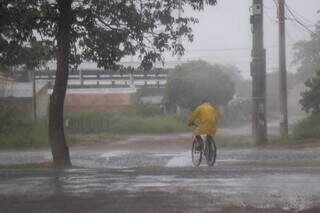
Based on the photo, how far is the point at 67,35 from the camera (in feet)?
55.7

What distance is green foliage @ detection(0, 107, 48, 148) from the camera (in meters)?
28.7

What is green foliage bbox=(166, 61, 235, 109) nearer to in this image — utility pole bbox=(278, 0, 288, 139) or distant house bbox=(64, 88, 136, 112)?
distant house bbox=(64, 88, 136, 112)

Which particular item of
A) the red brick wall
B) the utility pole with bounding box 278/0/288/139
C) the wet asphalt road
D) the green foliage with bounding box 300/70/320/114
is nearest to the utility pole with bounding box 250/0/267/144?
the utility pole with bounding box 278/0/288/139

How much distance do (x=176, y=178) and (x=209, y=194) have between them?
2.33 m

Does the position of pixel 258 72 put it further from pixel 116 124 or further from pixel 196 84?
pixel 196 84

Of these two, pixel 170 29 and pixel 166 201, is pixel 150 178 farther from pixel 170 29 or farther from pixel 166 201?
pixel 170 29

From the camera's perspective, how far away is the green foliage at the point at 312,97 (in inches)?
1107

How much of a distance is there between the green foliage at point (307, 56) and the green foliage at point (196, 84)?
97.3 ft

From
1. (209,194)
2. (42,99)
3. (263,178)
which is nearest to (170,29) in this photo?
(263,178)

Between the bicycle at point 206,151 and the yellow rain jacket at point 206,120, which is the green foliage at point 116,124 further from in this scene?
the yellow rain jacket at point 206,120

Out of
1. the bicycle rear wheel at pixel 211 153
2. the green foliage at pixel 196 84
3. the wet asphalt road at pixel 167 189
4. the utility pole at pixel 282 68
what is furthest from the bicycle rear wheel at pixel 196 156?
the green foliage at pixel 196 84

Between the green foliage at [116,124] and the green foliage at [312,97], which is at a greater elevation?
the green foliage at [312,97]

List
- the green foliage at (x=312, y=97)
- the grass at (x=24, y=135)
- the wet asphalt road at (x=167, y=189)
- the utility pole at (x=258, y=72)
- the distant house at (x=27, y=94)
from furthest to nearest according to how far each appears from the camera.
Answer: the distant house at (x=27, y=94)
the grass at (x=24, y=135)
the green foliage at (x=312, y=97)
the utility pole at (x=258, y=72)
the wet asphalt road at (x=167, y=189)

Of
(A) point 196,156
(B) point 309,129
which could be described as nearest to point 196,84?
(B) point 309,129
